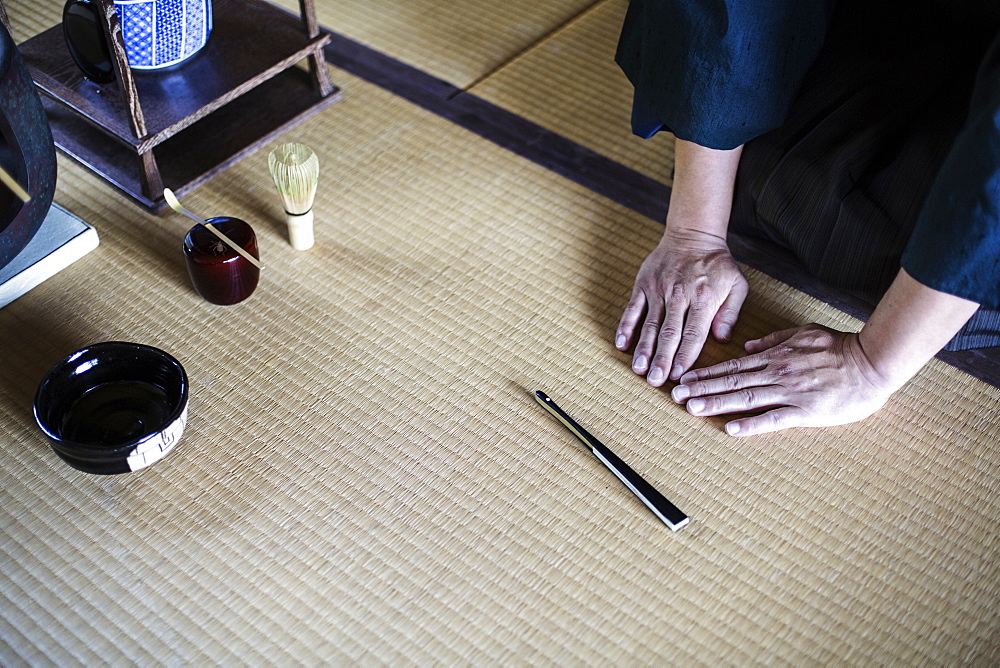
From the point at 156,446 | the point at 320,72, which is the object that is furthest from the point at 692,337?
the point at 320,72

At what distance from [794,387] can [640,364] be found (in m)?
0.23

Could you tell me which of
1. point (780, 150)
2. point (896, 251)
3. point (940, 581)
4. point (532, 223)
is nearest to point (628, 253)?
point (532, 223)

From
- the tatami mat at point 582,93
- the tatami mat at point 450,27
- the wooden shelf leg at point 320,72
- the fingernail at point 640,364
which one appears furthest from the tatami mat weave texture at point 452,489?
the tatami mat at point 450,27

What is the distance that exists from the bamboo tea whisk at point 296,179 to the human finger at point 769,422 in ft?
2.50

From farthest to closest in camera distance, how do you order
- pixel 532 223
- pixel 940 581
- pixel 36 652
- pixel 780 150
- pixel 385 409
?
pixel 532 223 → pixel 780 150 → pixel 385 409 → pixel 940 581 → pixel 36 652

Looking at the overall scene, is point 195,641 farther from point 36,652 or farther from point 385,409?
point 385,409

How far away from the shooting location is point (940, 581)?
1184mm

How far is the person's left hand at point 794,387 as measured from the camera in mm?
1310

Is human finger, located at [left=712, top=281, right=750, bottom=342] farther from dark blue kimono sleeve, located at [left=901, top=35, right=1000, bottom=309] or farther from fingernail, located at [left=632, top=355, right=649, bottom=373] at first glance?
dark blue kimono sleeve, located at [left=901, top=35, right=1000, bottom=309]

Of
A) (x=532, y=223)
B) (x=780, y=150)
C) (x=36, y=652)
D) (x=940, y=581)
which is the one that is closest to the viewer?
(x=36, y=652)

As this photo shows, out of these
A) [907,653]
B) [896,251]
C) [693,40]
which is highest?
[693,40]

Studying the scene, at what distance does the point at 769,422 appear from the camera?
131 cm

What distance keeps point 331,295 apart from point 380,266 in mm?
103

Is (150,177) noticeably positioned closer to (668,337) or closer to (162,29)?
(162,29)
